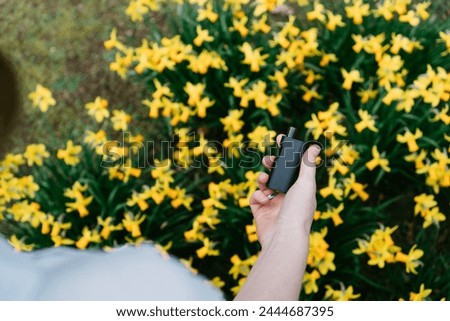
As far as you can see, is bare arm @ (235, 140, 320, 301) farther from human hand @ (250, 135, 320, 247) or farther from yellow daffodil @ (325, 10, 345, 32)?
yellow daffodil @ (325, 10, 345, 32)

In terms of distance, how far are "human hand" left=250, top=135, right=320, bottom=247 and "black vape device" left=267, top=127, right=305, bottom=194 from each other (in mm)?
34

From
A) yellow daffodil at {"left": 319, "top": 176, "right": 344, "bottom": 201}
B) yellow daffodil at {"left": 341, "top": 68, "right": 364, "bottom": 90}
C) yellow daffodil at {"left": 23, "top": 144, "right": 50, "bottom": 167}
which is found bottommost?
yellow daffodil at {"left": 319, "top": 176, "right": 344, "bottom": 201}

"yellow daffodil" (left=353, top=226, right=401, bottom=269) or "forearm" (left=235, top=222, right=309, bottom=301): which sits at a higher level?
"forearm" (left=235, top=222, right=309, bottom=301)

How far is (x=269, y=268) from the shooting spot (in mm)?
1425

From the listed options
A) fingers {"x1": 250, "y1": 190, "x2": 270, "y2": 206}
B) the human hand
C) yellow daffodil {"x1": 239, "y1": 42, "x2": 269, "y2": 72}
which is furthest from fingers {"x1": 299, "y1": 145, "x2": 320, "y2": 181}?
yellow daffodil {"x1": 239, "y1": 42, "x2": 269, "y2": 72}

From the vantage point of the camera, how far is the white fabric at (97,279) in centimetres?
133

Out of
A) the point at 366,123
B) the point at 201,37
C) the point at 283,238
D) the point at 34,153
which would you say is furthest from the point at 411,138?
the point at 34,153

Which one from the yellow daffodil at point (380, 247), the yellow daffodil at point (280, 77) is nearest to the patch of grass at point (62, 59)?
the yellow daffodil at point (280, 77)

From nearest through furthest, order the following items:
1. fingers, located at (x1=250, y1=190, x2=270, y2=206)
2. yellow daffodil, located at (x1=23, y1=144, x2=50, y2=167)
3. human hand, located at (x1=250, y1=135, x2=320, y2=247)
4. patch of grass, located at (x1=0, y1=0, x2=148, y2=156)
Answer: human hand, located at (x1=250, y1=135, x2=320, y2=247) < fingers, located at (x1=250, y1=190, x2=270, y2=206) < yellow daffodil, located at (x1=23, y1=144, x2=50, y2=167) < patch of grass, located at (x1=0, y1=0, x2=148, y2=156)

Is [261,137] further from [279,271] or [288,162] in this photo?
[279,271]

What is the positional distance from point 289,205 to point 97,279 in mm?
716

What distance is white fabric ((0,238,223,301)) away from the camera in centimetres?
133
